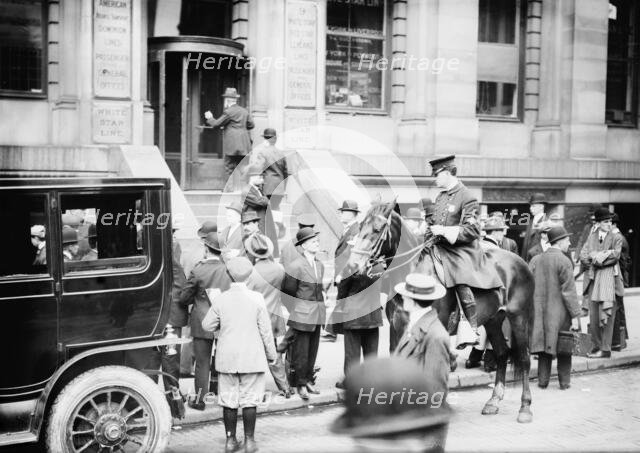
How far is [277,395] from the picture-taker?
10070mm

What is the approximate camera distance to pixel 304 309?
992 centimetres

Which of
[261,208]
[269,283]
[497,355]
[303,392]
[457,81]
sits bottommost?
[303,392]

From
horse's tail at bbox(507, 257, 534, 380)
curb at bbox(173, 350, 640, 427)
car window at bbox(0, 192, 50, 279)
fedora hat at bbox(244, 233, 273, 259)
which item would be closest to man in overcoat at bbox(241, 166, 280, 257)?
fedora hat at bbox(244, 233, 273, 259)

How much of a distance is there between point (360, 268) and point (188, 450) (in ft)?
8.23

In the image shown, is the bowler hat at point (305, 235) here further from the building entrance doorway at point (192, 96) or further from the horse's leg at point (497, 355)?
the building entrance doorway at point (192, 96)

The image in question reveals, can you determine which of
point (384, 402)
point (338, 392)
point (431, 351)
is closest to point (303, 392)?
point (338, 392)

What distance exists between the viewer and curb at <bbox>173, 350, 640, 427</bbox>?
9172mm

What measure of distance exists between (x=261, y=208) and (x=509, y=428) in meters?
6.03

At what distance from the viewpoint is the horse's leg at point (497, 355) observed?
9641 mm

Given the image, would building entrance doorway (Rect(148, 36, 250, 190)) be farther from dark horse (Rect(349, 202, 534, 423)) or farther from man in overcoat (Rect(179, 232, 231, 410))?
dark horse (Rect(349, 202, 534, 423))

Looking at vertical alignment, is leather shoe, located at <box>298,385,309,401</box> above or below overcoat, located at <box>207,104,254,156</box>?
below

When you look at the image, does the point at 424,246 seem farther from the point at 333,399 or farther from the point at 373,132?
the point at 373,132

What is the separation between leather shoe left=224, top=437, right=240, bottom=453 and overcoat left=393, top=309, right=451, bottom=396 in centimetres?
252

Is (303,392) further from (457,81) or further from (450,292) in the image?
(457,81)
